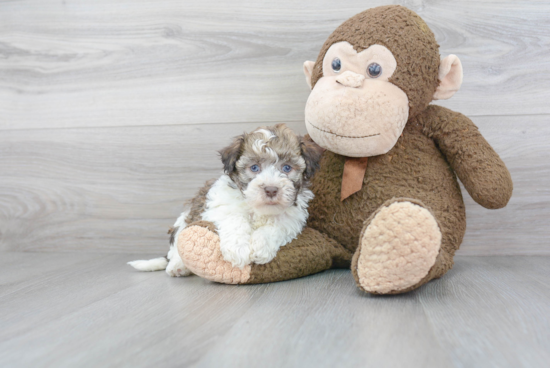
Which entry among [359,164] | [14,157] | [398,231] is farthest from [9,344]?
→ [14,157]

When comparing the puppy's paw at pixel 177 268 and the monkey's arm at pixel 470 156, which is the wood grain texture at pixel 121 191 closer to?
the monkey's arm at pixel 470 156

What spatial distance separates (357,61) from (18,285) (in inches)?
56.9

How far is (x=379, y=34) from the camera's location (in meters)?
1.51

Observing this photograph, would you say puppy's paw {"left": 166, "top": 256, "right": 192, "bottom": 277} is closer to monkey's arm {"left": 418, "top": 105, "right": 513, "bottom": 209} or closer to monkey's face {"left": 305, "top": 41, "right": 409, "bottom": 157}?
monkey's face {"left": 305, "top": 41, "right": 409, "bottom": 157}

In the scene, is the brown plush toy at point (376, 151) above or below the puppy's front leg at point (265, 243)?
above

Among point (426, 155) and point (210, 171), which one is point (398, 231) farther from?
point (210, 171)

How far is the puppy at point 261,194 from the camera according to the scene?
146 centimetres

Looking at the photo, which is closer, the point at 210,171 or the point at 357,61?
the point at 357,61

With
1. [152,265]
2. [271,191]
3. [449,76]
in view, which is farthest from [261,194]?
[449,76]

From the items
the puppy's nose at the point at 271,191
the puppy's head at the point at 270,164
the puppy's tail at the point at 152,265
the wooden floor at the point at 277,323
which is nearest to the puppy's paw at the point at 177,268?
the wooden floor at the point at 277,323

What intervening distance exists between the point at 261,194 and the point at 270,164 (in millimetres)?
133

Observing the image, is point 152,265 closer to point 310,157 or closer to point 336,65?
point 310,157

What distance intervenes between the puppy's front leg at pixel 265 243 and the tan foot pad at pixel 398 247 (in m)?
0.34

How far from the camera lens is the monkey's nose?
1.48m
